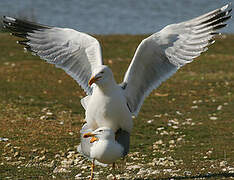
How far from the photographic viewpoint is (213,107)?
36.9 ft

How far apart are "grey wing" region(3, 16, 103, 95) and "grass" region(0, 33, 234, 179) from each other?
4.09ft

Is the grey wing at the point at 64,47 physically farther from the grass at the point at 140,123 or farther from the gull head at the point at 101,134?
the grass at the point at 140,123

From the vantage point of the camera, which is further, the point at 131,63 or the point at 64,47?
the point at 64,47

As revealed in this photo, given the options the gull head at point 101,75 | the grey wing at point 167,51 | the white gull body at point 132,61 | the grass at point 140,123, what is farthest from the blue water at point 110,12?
the gull head at point 101,75

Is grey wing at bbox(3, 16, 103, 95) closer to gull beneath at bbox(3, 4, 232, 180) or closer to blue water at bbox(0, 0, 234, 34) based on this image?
gull beneath at bbox(3, 4, 232, 180)

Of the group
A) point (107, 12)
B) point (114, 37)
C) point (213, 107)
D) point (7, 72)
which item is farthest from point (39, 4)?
point (213, 107)

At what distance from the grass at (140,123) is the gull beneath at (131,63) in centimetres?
76

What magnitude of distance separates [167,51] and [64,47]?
1.35 m

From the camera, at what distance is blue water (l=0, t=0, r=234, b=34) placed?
2602 centimetres

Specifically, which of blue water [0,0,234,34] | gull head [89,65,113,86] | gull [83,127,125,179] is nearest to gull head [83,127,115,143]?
gull [83,127,125,179]

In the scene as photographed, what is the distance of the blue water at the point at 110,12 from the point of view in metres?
26.0

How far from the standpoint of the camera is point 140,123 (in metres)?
10.1

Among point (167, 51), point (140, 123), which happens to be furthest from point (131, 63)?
point (140, 123)

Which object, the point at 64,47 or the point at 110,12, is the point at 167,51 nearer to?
the point at 64,47
